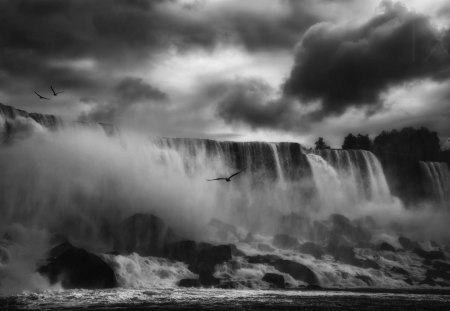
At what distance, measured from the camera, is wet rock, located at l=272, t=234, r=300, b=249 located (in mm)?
44312

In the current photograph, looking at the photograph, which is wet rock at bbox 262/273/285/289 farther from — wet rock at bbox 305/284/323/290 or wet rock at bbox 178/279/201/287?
wet rock at bbox 178/279/201/287

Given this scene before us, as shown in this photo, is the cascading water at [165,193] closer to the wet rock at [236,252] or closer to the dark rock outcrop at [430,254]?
the wet rock at [236,252]

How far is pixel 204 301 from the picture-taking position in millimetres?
22969

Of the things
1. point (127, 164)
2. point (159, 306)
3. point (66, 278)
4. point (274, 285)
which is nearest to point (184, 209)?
point (127, 164)

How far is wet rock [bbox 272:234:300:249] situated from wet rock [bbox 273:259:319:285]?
8.03 meters

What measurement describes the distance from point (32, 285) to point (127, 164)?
62.5ft

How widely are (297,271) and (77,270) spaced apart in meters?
15.9

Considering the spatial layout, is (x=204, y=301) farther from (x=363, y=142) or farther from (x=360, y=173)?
(x=363, y=142)

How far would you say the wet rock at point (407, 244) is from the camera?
2014 inches

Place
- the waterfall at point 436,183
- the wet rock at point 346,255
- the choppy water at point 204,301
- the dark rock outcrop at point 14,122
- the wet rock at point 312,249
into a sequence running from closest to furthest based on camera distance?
the choppy water at point 204,301 → the dark rock outcrop at point 14,122 → the wet rock at point 346,255 → the wet rock at point 312,249 → the waterfall at point 436,183

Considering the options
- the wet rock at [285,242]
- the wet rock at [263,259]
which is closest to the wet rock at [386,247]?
the wet rock at [285,242]

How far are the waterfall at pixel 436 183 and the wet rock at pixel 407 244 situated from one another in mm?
15857

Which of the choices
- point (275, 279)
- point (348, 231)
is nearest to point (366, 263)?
point (348, 231)

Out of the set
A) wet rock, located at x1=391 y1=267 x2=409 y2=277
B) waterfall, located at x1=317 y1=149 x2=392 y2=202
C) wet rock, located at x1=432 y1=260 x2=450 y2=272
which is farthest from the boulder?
waterfall, located at x1=317 y1=149 x2=392 y2=202
